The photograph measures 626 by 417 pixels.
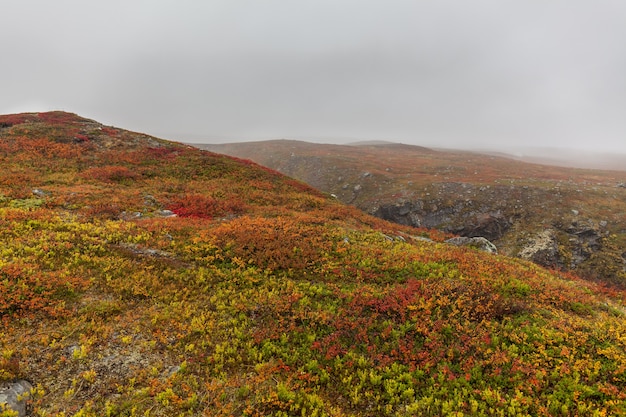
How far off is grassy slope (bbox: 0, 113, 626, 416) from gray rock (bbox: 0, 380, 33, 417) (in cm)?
29

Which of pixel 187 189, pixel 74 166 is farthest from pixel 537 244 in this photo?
pixel 74 166

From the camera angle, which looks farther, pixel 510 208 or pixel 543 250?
pixel 510 208

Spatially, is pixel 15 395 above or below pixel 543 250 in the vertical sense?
above

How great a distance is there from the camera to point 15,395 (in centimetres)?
758

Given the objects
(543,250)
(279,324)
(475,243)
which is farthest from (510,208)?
(279,324)

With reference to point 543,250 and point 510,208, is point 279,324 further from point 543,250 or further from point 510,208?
point 510,208

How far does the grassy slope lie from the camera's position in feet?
27.4

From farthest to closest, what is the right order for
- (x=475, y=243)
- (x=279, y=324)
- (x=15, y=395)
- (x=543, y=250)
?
(x=543, y=250), (x=475, y=243), (x=279, y=324), (x=15, y=395)

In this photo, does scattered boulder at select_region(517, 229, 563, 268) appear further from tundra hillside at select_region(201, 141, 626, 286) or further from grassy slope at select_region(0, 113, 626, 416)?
grassy slope at select_region(0, 113, 626, 416)

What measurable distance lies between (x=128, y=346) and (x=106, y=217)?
1300cm

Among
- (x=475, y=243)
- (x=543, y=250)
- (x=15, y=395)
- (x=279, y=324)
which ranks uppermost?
(x=475, y=243)

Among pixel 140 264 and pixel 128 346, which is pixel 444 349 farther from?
pixel 140 264

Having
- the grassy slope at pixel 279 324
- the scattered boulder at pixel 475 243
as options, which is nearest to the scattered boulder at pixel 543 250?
the scattered boulder at pixel 475 243

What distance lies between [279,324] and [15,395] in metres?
7.09
